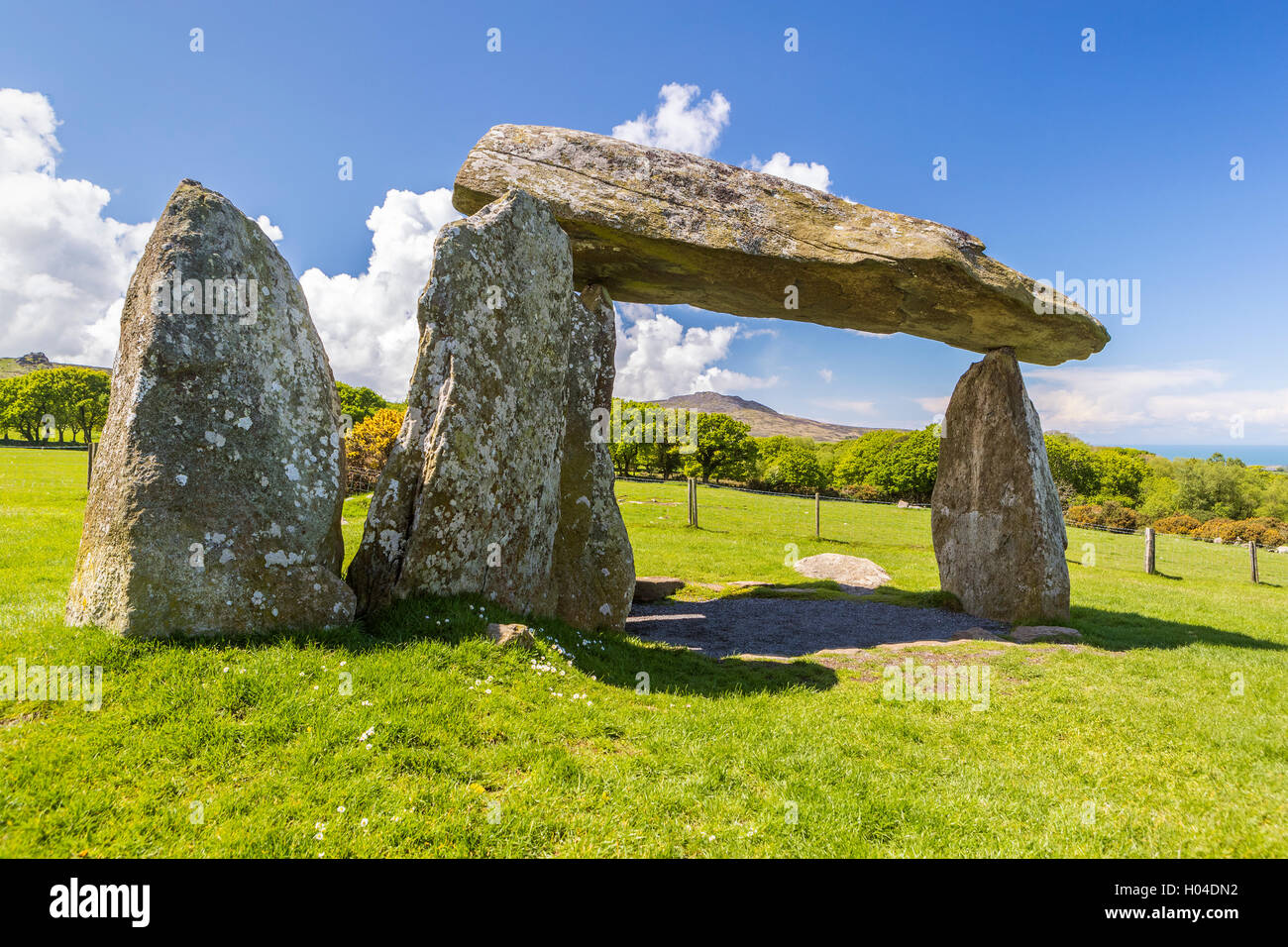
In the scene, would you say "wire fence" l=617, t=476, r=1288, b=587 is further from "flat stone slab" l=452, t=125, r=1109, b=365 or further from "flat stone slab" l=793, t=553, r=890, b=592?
"flat stone slab" l=452, t=125, r=1109, b=365

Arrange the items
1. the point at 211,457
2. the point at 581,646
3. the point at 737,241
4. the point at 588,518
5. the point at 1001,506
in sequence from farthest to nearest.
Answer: the point at 1001,506
the point at 737,241
the point at 588,518
the point at 581,646
the point at 211,457

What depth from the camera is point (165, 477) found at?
585 centimetres

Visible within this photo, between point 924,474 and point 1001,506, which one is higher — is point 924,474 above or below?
above

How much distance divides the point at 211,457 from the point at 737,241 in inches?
310

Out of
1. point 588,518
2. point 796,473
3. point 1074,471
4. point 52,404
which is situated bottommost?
point 588,518

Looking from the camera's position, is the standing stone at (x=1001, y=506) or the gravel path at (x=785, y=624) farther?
the standing stone at (x=1001, y=506)

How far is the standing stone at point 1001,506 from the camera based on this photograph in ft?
40.5

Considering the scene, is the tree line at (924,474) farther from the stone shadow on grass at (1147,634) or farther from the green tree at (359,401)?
the stone shadow on grass at (1147,634)

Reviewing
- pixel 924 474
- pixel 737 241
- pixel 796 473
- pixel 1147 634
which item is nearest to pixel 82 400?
pixel 796 473

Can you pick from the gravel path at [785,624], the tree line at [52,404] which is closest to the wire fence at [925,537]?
the gravel path at [785,624]

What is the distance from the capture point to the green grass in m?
4.01

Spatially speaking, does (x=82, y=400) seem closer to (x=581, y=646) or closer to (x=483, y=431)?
(x=483, y=431)

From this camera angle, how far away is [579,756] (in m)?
5.14

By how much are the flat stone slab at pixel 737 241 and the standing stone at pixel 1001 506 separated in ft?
6.01
